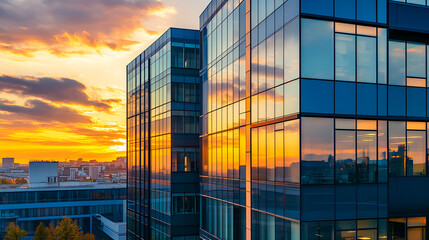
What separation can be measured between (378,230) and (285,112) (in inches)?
292

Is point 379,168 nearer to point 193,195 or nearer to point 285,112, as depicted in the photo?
point 285,112

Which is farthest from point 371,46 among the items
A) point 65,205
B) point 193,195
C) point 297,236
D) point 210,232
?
point 65,205

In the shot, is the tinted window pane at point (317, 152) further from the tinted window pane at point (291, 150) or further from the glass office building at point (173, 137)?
the glass office building at point (173, 137)

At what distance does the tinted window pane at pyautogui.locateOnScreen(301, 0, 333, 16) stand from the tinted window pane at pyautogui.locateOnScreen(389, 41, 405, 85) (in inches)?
187

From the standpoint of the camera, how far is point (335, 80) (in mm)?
19531

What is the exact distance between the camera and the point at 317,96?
19.2m

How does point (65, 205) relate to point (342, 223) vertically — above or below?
below

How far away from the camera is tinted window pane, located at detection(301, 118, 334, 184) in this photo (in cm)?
1888

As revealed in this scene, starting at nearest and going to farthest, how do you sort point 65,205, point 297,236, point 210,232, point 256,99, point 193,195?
point 297,236 → point 256,99 → point 210,232 → point 193,195 → point 65,205

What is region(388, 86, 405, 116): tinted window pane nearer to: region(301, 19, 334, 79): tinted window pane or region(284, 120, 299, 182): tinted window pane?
region(301, 19, 334, 79): tinted window pane

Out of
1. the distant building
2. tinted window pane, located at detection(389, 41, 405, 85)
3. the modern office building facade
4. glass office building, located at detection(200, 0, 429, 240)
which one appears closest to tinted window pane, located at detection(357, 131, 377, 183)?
glass office building, located at detection(200, 0, 429, 240)

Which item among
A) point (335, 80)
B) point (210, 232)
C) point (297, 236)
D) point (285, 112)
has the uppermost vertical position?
point (335, 80)

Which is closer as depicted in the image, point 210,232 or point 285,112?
point 285,112

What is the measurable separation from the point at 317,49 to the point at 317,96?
2.30 meters
